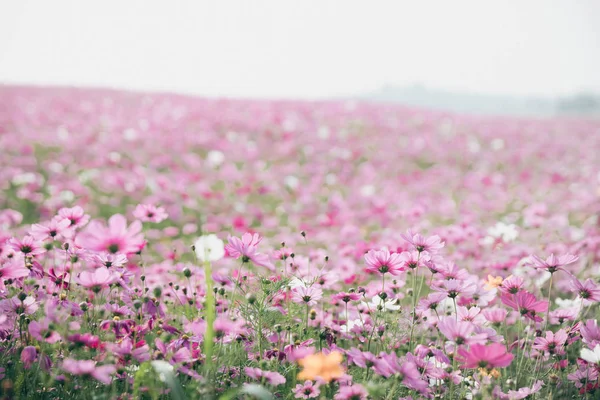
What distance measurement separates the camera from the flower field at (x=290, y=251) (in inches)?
43.7

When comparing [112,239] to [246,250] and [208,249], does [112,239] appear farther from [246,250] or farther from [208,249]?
[246,250]

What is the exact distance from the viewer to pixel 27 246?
132cm

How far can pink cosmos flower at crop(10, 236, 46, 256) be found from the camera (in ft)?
4.27

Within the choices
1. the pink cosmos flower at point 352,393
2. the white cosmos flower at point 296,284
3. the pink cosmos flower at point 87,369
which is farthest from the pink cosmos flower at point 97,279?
the pink cosmos flower at point 352,393

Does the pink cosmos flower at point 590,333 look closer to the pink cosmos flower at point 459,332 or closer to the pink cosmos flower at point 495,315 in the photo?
the pink cosmos flower at point 495,315

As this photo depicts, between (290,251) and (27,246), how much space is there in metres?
0.81

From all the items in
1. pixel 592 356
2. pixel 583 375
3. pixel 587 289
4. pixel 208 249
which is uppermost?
pixel 208 249

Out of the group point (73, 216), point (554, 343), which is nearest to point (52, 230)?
point (73, 216)

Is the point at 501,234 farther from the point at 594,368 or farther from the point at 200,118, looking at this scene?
the point at 200,118

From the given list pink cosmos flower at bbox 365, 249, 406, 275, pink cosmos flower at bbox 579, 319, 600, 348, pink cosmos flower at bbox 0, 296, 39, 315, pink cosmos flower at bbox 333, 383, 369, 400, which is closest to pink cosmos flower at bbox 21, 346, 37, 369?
pink cosmos flower at bbox 0, 296, 39, 315

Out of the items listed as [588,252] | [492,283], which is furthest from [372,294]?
[588,252]

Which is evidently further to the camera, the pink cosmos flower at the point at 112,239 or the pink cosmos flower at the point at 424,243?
the pink cosmos flower at the point at 424,243

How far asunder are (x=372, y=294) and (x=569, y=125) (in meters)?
10.5

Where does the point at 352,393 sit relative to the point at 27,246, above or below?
below
